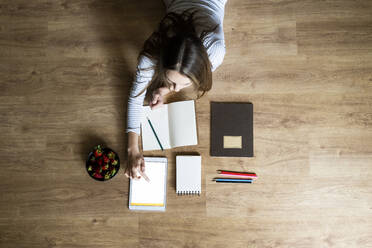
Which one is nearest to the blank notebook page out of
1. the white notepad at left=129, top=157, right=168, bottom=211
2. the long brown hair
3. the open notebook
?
the white notepad at left=129, top=157, right=168, bottom=211

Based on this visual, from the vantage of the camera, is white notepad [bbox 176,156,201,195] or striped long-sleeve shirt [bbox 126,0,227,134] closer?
striped long-sleeve shirt [bbox 126,0,227,134]

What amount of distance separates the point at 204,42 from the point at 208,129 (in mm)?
368

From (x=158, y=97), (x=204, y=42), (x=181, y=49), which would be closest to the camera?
(x=181, y=49)

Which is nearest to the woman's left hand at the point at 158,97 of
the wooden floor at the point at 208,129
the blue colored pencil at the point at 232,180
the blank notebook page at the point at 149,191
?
the wooden floor at the point at 208,129

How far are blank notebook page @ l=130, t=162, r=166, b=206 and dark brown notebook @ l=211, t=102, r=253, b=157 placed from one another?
0.25m

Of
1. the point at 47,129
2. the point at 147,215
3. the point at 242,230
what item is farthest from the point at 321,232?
the point at 47,129

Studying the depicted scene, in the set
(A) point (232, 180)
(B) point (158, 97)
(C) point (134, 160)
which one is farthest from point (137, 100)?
(A) point (232, 180)

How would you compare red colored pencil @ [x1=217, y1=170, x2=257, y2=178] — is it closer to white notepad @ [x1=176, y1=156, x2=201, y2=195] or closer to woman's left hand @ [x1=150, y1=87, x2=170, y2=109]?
white notepad @ [x1=176, y1=156, x2=201, y2=195]

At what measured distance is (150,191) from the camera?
1.05m

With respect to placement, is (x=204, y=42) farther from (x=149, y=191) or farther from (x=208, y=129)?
(x=149, y=191)

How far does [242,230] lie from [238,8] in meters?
0.95

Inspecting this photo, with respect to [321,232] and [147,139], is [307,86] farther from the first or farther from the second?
[147,139]

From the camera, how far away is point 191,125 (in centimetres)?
107

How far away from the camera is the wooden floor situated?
1.05 m
